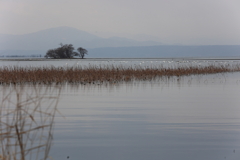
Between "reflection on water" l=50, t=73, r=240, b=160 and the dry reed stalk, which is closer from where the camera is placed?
the dry reed stalk

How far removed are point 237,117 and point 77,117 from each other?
13.1 feet

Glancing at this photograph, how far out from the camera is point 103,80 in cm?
2112

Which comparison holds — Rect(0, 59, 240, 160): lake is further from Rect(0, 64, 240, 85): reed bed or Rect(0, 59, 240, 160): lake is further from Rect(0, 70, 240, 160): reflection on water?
Rect(0, 64, 240, 85): reed bed

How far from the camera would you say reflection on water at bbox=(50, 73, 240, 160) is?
6.00 meters

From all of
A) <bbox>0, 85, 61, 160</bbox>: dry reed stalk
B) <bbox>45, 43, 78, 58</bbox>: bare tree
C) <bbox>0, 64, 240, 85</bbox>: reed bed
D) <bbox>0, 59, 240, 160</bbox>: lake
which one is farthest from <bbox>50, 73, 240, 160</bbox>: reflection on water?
<bbox>45, 43, 78, 58</bbox>: bare tree

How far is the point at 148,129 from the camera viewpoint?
310 inches

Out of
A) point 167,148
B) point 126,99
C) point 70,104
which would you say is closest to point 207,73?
point 126,99

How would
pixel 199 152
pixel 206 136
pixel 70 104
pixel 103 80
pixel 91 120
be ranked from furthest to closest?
pixel 103 80 → pixel 70 104 → pixel 91 120 → pixel 206 136 → pixel 199 152

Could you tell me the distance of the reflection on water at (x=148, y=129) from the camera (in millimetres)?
6000

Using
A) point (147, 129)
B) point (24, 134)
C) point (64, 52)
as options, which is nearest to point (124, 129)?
point (147, 129)

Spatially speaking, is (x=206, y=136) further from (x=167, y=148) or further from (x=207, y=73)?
(x=207, y=73)

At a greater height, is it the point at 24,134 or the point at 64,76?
the point at 64,76

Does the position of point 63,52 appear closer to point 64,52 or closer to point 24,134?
point 64,52

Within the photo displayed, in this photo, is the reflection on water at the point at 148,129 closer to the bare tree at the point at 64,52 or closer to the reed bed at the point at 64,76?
the reed bed at the point at 64,76
